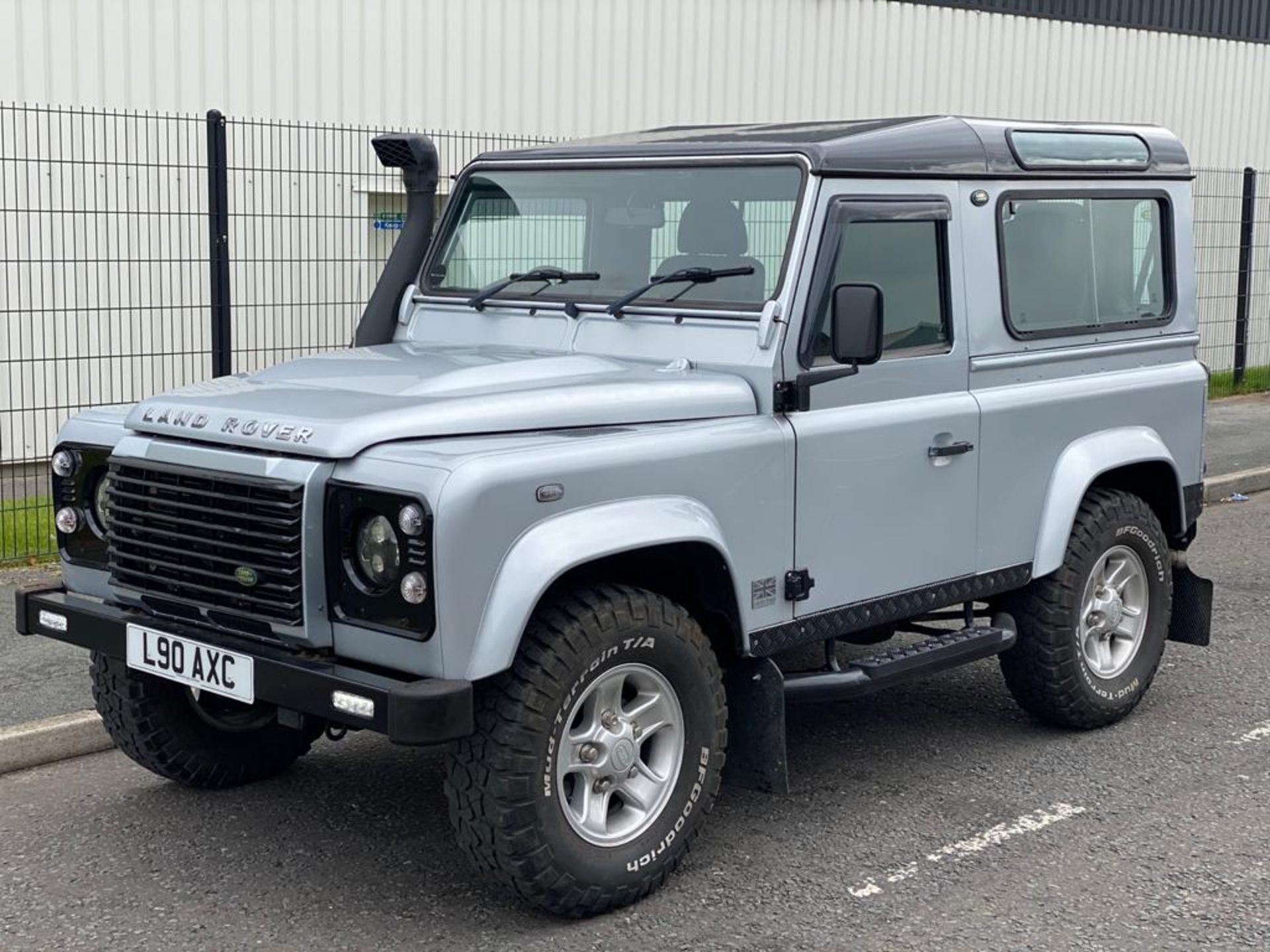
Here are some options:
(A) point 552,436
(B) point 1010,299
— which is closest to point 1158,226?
(B) point 1010,299

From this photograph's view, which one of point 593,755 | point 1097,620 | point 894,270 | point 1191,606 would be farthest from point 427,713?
point 1191,606

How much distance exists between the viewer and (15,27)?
10.3 m

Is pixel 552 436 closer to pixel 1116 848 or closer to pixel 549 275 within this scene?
pixel 549 275

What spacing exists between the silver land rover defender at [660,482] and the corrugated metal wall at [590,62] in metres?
5.45

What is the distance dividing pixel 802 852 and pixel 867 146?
2.19m

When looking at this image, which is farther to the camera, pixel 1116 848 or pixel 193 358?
pixel 193 358

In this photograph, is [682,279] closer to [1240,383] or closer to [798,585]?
[798,585]

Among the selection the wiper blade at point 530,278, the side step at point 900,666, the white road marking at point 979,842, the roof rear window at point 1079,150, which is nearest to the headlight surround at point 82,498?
the wiper blade at point 530,278

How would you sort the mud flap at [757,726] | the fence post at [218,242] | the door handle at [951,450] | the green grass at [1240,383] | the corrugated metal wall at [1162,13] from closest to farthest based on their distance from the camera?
1. the mud flap at [757,726]
2. the door handle at [951,450]
3. the fence post at [218,242]
4. the green grass at [1240,383]
5. the corrugated metal wall at [1162,13]

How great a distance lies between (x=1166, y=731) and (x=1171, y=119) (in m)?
14.2

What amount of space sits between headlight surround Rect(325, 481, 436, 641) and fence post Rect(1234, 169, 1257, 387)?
13.4 metres

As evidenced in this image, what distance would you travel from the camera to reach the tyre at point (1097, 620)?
587 cm

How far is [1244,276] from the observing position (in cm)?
1602

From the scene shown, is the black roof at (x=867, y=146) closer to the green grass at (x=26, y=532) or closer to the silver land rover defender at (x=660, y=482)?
the silver land rover defender at (x=660, y=482)
